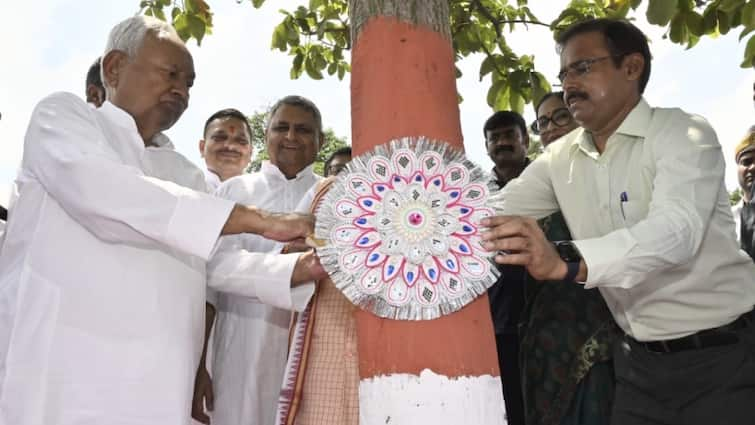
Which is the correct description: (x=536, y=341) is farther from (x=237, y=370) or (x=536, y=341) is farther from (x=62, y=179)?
(x=62, y=179)

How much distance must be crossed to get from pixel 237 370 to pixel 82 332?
1.32 metres

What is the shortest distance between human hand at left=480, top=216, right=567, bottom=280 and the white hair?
51.2 inches

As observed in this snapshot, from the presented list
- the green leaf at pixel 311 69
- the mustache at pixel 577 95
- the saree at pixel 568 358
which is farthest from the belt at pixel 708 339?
the green leaf at pixel 311 69

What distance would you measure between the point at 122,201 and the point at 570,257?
1125 millimetres

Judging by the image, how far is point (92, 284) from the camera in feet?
5.59

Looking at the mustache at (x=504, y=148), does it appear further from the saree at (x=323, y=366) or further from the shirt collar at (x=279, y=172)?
the saree at (x=323, y=366)

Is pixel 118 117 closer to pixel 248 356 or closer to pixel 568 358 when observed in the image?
pixel 248 356

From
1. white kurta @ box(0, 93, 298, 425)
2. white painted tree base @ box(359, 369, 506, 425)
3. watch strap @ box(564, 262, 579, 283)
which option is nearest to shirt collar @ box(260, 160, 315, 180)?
white kurta @ box(0, 93, 298, 425)

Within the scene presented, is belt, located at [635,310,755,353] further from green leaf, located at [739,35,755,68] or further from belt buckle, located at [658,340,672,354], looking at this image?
green leaf, located at [739,35,755,68]

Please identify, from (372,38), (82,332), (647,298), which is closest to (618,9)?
(647,298)

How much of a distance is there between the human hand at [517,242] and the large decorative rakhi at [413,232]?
0.02 m

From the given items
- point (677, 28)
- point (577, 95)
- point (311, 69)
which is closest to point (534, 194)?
point (577, 95)

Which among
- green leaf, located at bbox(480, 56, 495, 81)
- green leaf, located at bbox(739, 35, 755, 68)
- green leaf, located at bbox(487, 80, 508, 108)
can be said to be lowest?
green leaf, located at bbox(739, 35, 755, 68)

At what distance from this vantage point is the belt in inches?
83.0
